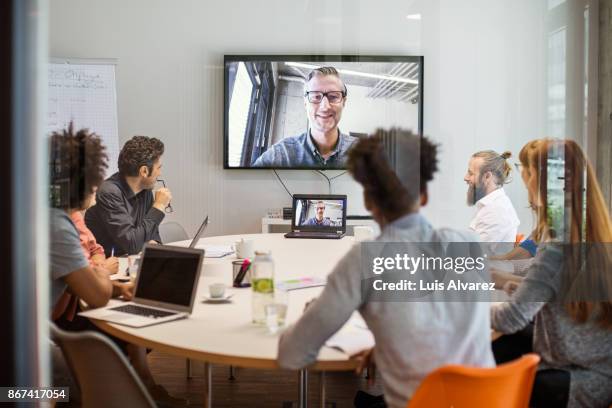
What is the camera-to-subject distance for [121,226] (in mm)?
2779

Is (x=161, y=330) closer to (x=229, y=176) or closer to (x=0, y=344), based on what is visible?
(x=0, y=344)

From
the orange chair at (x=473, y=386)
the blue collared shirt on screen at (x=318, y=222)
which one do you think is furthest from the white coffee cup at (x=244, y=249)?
the orange chair at (x=473, y=386)

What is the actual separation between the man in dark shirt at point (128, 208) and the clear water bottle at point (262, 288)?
0.87 metres

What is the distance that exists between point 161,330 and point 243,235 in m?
1.26

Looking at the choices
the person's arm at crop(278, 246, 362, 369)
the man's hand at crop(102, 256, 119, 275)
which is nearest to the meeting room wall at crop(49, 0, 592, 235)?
the person's arm at crop(278, 246, 362, 369)

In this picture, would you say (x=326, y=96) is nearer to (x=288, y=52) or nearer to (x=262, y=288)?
(x=262, y=288)

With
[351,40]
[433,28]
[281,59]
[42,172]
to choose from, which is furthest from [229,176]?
[42,172]

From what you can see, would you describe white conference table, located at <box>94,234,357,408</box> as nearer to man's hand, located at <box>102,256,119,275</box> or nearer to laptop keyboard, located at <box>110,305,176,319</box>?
laptop keyboard, located at <box>110,305,176,319</box>

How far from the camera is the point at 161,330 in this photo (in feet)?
5.55

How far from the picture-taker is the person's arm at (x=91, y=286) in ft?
5.88

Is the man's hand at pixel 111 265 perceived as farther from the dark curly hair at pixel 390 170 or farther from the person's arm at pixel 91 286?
the dark curly hair at pixel 390 170

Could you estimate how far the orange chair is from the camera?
1.30m

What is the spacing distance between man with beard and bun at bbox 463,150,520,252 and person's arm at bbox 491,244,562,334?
0.12m

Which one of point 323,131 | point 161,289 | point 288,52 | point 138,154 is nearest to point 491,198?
point 323,131
